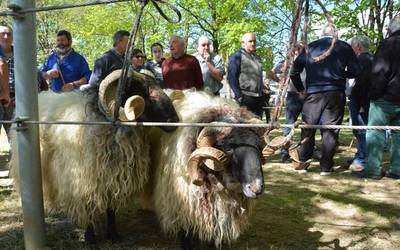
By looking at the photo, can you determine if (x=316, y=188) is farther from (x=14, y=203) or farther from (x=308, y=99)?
(x=14, y=203)

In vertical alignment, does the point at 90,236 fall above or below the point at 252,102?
below

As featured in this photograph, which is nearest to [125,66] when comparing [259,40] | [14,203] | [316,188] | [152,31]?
[14,203]

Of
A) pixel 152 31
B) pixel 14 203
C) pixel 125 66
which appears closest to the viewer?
pixel 125 66

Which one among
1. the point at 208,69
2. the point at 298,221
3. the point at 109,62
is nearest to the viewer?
the point at 298,221

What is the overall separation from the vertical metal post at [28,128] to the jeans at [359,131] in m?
5.49

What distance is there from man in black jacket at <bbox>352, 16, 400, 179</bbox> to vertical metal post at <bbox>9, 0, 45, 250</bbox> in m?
4.58

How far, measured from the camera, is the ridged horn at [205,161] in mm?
3424

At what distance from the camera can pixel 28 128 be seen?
3639 mm

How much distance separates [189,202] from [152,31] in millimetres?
17558

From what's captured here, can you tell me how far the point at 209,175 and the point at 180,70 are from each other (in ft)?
8.50

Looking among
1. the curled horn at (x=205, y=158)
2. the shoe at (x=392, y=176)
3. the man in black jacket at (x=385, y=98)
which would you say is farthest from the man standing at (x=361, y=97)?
the curled horn at (x=205, y=158)

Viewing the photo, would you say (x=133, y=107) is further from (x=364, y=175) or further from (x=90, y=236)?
(x=364, y=175)

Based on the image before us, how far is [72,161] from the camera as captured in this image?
3.91 m

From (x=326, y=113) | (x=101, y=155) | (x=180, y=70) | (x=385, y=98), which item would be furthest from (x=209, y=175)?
(x=385, y=98)
